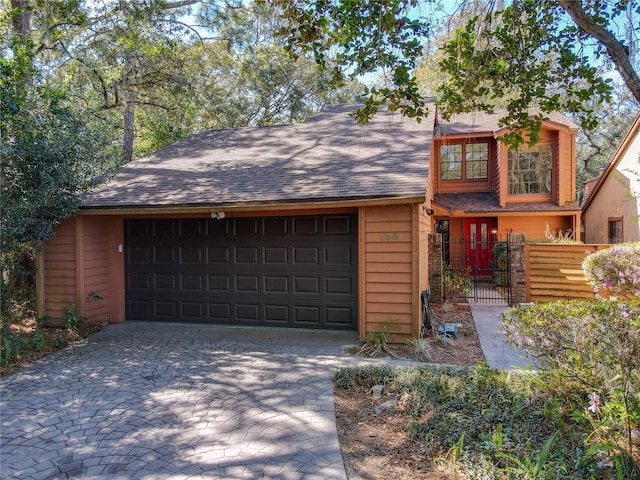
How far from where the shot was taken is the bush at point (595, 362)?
9.12ft

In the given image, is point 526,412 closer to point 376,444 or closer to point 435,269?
point 376,444

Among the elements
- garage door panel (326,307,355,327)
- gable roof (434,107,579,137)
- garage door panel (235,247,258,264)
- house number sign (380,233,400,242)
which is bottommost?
garage door panel (326,307,355,327)

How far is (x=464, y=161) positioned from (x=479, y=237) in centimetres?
283

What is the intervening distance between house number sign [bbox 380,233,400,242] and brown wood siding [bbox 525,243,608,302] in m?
4.68

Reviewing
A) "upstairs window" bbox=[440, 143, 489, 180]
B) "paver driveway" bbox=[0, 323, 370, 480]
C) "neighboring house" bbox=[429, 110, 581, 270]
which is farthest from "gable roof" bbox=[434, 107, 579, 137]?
"paver driveway" bbox=[0, 323, 370, 480]

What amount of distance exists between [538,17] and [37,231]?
821cm

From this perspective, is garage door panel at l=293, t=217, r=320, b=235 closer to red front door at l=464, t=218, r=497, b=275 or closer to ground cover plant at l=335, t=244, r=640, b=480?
ground cover plant at l=335, t=244, r=640, b=480

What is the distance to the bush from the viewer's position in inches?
109

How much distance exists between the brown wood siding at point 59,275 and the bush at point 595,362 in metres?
7.35

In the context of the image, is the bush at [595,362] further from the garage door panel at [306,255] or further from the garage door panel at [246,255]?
the garage door panel at [246,255]

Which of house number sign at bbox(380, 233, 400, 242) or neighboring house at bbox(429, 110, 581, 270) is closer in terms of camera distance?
house number sign at bbox(380, 233, 400, 242)

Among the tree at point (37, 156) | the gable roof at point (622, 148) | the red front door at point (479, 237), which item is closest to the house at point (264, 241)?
the tree at point (37, 156)

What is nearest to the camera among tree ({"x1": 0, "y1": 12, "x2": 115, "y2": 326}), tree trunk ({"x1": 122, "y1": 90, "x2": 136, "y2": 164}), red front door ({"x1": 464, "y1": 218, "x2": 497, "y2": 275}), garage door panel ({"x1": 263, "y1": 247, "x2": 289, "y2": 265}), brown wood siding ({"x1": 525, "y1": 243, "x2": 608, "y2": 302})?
tree ({"x1": 0, "y1": 12, "x2": 115, "y2": 326})

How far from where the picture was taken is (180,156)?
10.3 meters
